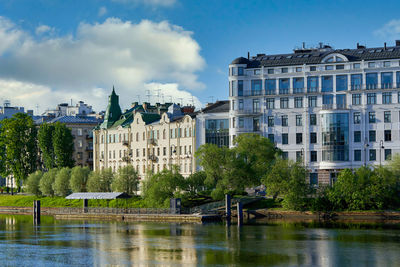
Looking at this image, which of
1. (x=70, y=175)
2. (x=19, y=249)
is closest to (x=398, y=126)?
(x=70, y=175)

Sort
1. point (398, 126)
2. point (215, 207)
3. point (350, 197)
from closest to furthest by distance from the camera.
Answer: point (350, 197), point (215, 207), point (398, 126)

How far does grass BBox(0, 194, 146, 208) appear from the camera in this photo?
5121 inches

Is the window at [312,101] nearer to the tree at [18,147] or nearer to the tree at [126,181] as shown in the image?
the tree at [126,181]

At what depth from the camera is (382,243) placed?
78.2 meters

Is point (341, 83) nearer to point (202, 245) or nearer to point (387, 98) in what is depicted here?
point (387, 98)

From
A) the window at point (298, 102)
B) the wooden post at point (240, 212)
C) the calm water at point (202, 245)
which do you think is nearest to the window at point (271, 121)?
the window at point (298, 102)

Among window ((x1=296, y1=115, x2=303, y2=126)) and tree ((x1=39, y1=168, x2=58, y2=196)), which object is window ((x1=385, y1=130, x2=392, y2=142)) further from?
tree ((x1=39, y1=168, x2=58, y2=196))

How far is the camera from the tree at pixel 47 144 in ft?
529

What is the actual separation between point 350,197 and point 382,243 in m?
28.7

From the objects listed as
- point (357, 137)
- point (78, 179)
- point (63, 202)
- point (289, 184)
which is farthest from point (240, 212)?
point (63, 202)

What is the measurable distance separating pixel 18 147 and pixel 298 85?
61222mm

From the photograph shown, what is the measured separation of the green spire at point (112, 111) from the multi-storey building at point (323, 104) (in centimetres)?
4246

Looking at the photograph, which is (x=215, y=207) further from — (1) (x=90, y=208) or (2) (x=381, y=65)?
(2) (x=381, y=65)

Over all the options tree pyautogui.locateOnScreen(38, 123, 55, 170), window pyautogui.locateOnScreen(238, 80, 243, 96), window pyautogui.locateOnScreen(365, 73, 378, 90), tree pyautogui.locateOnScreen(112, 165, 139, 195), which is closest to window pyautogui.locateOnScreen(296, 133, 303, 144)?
window pyautogui.locateOnScreen(238, 80, 243, 96)
